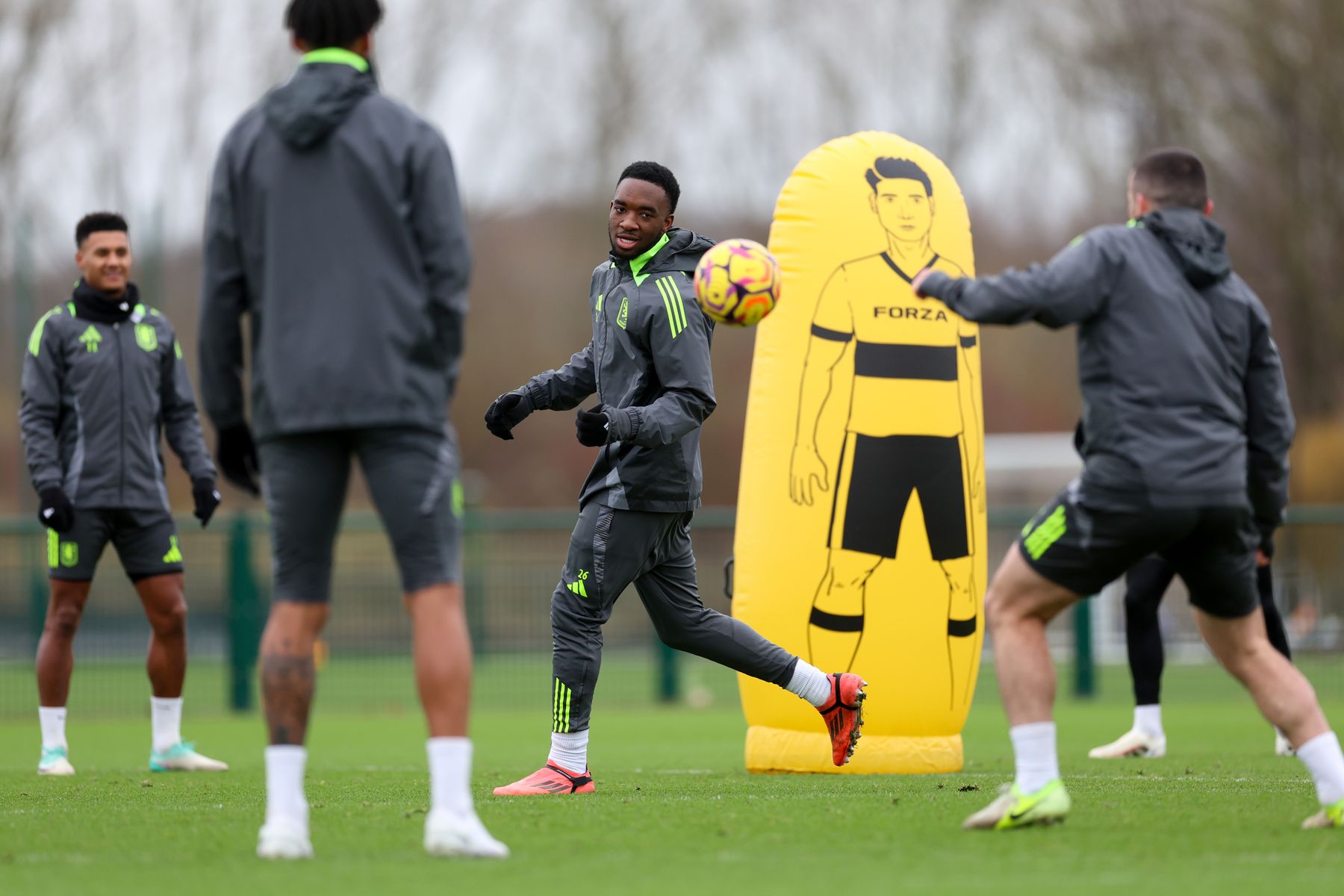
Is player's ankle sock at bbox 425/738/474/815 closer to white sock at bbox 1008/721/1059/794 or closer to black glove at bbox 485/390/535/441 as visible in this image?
white sock at bbox 1008/721/1059/794

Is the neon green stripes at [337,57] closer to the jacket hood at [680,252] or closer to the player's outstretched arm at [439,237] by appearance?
the player's outstretched arm at [439,237]

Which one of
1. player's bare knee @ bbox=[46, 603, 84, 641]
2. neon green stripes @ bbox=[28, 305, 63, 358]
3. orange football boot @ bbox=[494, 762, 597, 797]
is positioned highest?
neon green stripes @ bbox=[28, 305, 63, 358]

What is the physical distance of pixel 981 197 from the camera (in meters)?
30.9

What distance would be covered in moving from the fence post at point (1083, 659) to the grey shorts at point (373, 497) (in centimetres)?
1154

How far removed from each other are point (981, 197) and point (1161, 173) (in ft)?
86.1

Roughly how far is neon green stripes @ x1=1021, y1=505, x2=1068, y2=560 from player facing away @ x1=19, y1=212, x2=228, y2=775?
449 centimetres

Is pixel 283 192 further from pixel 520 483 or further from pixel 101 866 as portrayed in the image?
pixel 520 483

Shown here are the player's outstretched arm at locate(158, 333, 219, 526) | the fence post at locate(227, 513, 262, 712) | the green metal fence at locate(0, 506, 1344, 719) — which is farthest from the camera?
the green metal fence at locate(0, 506, 1344, 719)

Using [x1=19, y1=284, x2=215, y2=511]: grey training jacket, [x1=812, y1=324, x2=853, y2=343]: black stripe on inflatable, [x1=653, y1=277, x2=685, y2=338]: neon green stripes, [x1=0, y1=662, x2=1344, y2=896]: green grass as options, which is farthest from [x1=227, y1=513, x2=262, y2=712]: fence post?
[x1=653, y1=277, x2=685, y2=338]: neon green stripes

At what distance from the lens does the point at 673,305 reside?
6543 millimetres

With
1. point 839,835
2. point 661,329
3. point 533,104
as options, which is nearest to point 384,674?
point 661,329

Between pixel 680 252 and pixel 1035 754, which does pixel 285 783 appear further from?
pixel 680 252

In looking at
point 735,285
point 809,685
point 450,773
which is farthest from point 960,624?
point 450,773

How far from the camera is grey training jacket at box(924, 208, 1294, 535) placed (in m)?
4.94
